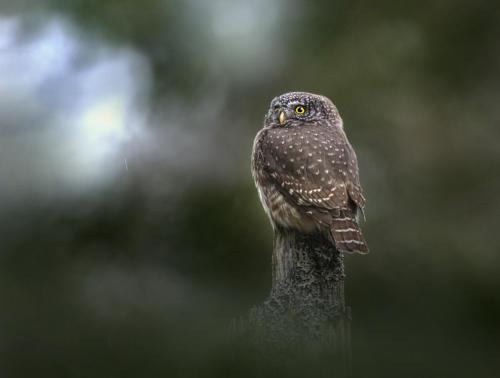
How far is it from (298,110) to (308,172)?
447 millimetres

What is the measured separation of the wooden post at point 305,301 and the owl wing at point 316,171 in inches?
5.6

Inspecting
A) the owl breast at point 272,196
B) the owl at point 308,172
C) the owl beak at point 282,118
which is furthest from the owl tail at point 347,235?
the owl beak at point 282,118

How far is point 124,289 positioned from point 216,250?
0.67 m

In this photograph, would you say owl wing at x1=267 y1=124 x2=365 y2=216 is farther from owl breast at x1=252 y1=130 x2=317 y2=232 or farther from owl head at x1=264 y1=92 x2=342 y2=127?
owl head at x1=264 y1=92 x2=342 y2=127

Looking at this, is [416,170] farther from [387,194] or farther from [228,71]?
[228,71]

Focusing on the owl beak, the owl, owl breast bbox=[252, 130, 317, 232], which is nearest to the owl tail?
the owl

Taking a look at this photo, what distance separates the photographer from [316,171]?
7.41ft

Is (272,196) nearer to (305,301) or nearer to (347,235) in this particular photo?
(347,235)

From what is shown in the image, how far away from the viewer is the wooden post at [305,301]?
1.53m

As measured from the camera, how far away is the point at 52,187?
2643mm

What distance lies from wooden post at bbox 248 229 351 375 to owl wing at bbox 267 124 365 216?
0.47ft

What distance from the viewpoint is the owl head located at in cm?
262

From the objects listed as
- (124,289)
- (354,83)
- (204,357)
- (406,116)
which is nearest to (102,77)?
(124,289)

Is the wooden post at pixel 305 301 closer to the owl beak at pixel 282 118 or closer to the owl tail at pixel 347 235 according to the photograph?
the owl tail at pixel 347 235
